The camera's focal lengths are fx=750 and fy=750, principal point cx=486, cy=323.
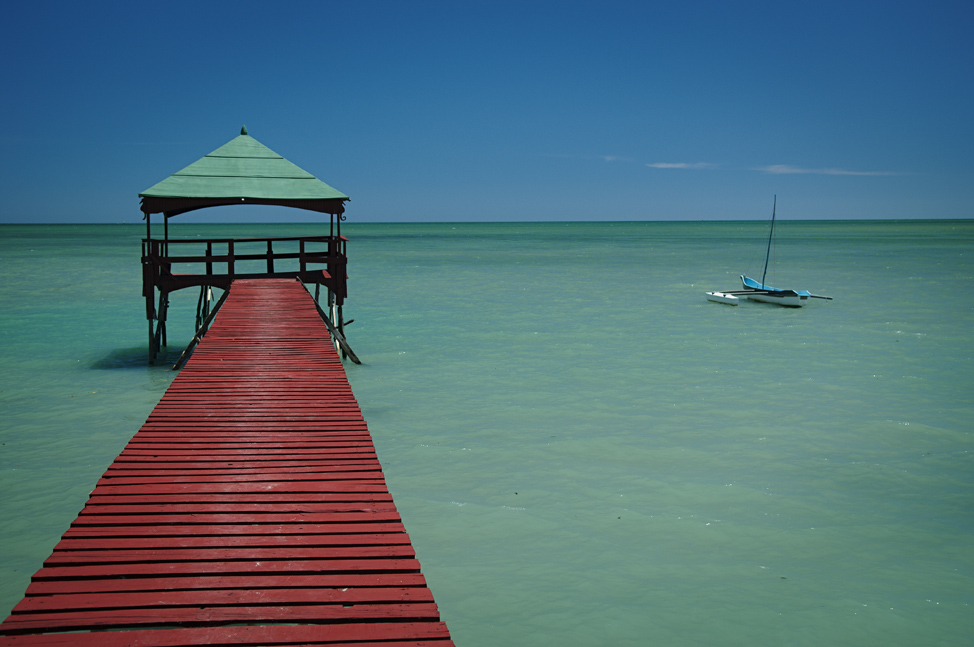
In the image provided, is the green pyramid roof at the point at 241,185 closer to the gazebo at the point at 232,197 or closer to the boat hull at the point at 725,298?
the gazebo at the point at 232,197

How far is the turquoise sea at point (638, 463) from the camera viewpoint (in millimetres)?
5863

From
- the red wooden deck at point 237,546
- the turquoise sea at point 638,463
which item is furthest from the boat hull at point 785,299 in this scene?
the red wooden deck at point 237,546

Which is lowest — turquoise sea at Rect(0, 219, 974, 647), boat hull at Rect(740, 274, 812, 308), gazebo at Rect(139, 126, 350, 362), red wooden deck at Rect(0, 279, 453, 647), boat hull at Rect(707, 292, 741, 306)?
turquoise sea at Rect(0, 219, 974, 647)

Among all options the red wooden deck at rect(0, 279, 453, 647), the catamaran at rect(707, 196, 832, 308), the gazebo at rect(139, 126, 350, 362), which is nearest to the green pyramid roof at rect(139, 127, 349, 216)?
the gazebo at rect(139, 126, 350, 362)

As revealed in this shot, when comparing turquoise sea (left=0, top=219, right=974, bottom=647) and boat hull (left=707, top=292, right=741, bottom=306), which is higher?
boat hull (left=707, top=292, right=741, bottom=306)

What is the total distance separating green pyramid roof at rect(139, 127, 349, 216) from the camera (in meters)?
13.8

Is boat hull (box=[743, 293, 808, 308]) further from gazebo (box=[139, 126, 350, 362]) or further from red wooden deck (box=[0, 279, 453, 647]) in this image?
red wooden deck (box=[0, 279, 453, 647])

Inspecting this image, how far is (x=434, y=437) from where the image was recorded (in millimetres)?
10141

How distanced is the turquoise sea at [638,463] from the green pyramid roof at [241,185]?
337 cm

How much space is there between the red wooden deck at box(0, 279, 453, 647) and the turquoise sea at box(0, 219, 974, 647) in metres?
1.39

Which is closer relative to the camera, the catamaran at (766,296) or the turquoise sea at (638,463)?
the turquoise sea at (638,463)

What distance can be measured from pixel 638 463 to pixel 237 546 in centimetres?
560

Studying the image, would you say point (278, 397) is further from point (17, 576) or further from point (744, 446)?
point (744, 446)

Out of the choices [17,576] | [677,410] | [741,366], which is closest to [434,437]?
[677,410]
